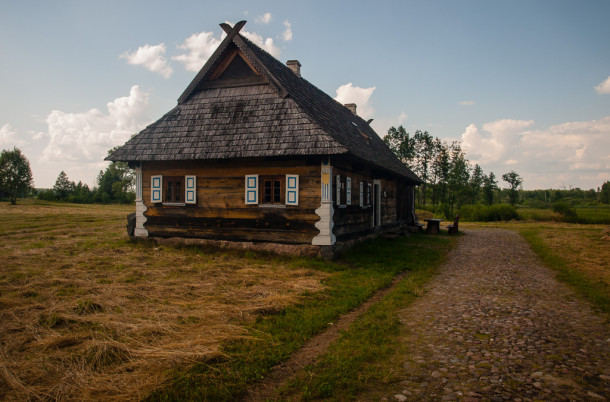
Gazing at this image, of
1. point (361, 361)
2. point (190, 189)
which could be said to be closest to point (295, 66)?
point (190, 189)

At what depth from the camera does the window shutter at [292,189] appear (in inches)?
467

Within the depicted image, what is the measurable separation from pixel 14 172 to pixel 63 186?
38.9 feet

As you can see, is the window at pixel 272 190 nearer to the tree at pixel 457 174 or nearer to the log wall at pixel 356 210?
the log wall at pixel 356 210

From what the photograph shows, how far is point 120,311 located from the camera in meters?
6.30

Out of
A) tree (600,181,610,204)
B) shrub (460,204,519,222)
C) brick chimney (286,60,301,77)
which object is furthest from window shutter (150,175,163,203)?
tree (600,181,610,204)

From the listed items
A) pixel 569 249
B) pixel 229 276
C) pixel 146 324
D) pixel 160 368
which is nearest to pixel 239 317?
pixel 146 324

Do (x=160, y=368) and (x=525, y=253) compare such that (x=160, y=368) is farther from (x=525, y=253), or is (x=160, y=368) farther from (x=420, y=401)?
(x=525, y=253)

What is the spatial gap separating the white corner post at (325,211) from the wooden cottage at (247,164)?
0.10 ft

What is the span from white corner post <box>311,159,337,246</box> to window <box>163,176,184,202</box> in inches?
215

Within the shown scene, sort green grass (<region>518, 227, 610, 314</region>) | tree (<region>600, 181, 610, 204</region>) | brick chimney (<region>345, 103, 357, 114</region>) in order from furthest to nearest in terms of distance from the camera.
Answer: tree (<region>600, 181, 610, 204</region>), brick chimney (<region>345, 103, 357, 114</region>), green grass (<region>518, 227, 610, 314</region>)

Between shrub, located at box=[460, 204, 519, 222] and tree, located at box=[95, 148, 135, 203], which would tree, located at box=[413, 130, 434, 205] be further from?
tree, located at box=[95, 148, 135, 203]

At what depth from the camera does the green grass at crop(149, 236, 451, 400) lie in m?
3.89

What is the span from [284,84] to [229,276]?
303 inches

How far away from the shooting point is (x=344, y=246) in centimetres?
1265
